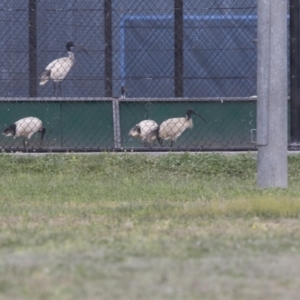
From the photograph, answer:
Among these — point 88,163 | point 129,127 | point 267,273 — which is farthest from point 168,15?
point 267,273

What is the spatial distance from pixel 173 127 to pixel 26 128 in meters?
1.85

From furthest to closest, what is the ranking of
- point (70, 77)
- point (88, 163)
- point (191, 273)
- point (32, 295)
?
point (70, 77), point (88, 163), point (191, 273), point (32, 295)

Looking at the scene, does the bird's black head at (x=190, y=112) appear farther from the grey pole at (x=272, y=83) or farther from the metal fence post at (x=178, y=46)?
the grey pole at (x=272, y=83)

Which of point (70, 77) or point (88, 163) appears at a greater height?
point (70, 77)

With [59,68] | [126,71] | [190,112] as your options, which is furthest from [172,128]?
[59,68]

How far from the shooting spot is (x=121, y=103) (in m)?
12.1

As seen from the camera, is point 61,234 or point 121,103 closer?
point 61,234

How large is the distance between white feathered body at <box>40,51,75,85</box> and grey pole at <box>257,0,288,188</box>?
11.3 ft

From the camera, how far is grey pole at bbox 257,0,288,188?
30.0 feet

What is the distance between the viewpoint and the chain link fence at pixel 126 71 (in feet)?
39.7

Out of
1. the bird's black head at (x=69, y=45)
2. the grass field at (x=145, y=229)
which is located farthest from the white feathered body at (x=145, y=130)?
the bird's black head at (x=69, y=45)

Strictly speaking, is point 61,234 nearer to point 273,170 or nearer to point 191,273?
point 191,273

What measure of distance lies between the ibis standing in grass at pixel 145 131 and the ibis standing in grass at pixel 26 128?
3.97 ft

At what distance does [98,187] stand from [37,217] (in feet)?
7.73
